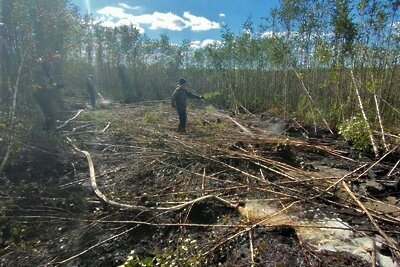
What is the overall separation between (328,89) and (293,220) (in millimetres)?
8889

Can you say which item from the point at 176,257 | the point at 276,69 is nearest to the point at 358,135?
the point at 176,257

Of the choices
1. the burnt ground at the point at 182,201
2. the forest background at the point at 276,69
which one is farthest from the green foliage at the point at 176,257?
the forest background at the point at 276,69

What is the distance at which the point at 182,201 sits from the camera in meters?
4.04

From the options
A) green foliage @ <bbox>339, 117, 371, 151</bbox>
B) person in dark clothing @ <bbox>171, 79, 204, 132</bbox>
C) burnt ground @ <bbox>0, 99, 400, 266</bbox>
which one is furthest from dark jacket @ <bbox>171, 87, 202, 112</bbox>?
green foliage @ <bbox>339, 117, 371, 151</bbox>

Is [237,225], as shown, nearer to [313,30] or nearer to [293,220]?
[293,220]

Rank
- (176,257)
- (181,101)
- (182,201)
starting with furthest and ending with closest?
1. (181,101)
2. (182,201)
3. (176,257)

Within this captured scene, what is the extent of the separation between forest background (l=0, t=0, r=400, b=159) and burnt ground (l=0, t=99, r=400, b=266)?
1129mm

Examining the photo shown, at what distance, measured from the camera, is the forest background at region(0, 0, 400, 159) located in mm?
7270

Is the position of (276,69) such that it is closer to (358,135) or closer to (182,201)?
(358,135)

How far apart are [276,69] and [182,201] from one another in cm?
1212

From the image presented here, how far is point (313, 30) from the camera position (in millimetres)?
12219

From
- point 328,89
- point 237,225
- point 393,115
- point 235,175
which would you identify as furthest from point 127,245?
point 328,89

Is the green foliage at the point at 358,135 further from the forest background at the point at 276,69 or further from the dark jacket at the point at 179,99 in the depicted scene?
the dark jacket at the point at 179,99

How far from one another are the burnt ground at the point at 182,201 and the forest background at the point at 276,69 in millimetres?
1129
